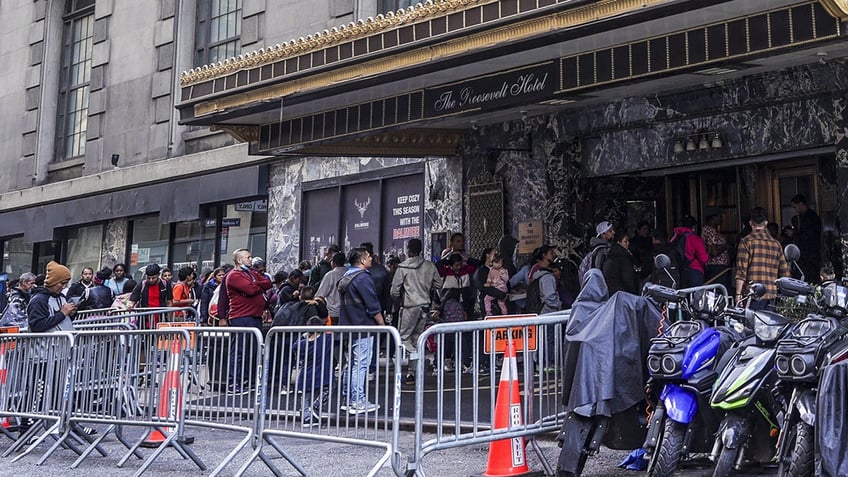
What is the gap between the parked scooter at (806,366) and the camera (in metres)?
6.15

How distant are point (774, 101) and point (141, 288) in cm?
1037

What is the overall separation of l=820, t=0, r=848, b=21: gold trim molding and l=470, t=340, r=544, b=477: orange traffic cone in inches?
168

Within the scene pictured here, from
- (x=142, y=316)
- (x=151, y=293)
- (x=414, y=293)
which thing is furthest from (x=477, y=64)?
(x=151, y=293)

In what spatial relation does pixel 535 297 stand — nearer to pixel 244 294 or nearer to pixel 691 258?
pixel 691 258

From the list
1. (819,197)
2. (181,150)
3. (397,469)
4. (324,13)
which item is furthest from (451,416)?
(181,150)

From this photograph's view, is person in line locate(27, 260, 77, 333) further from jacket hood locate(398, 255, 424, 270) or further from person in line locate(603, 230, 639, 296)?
person in line locate(603, 230, 639, 296)

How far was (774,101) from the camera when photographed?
12.5m

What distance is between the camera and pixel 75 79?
1081 inches

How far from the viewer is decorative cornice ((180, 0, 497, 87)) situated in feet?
39.9

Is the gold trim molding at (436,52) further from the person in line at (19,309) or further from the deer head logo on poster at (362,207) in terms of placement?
the deer head logo on poster at (362,207)

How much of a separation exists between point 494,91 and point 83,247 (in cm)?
1627

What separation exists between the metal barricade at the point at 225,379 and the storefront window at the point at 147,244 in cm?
1491

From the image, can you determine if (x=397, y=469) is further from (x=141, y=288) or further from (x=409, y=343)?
(x=141, y=288)

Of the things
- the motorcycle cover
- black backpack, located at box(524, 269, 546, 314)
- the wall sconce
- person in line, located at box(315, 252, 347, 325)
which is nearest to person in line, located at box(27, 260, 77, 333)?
person in line, located at box(315, 252, 347, 325)
